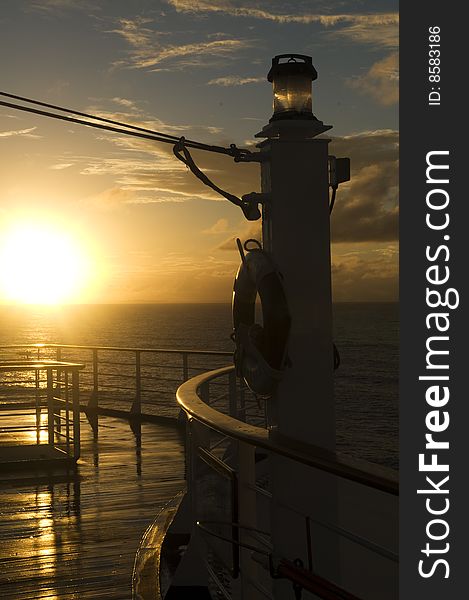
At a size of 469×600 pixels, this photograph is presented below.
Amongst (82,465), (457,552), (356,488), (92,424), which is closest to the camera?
(457,552)

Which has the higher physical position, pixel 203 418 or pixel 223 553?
pixel 203 418

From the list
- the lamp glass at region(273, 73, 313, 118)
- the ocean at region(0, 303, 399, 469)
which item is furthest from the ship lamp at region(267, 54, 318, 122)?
the ocean at region(0, 303, 399, 469)

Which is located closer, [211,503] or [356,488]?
[211,503]

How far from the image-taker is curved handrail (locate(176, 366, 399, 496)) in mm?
1729

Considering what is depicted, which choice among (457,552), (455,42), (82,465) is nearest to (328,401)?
(457,552)

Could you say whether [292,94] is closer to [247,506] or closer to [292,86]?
[292,86]

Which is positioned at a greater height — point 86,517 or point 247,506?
point 247,506

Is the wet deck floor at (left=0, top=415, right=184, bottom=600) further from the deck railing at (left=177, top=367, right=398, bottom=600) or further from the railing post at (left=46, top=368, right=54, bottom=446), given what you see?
the deck railing at (left=177, top=367, right=398, bottom=600)

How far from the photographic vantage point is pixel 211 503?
2.67 metres

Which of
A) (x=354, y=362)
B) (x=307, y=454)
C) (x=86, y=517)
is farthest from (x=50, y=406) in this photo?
(x=354, y=362)

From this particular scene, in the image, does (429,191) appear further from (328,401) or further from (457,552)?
(457,552)

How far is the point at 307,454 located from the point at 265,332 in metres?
0.94

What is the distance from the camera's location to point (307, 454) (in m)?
2.03

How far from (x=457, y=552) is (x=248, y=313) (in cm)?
140
